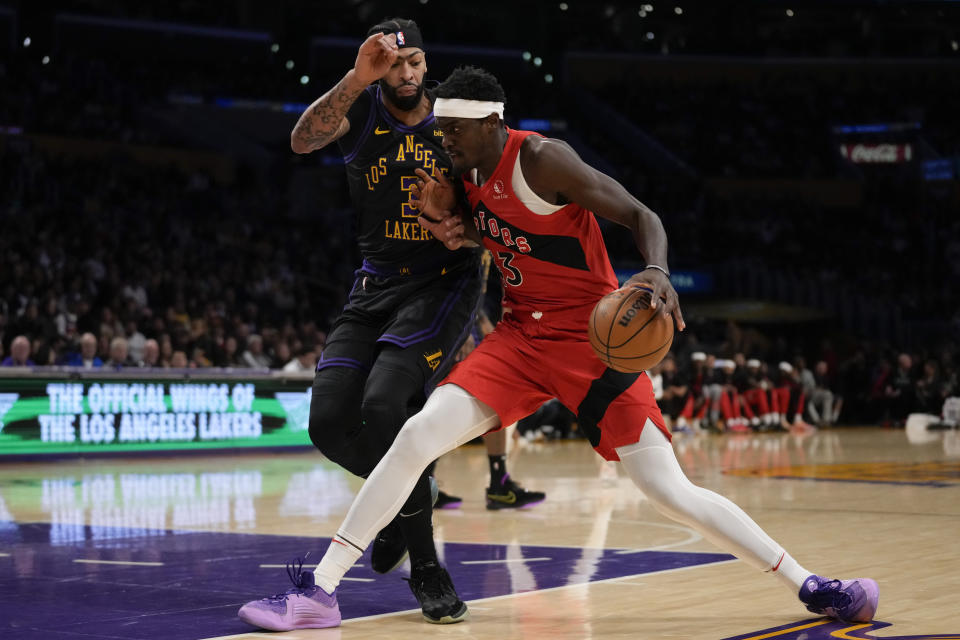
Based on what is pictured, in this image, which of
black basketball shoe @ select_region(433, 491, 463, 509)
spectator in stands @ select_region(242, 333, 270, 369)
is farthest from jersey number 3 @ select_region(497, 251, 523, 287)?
spectator in stands @ select_region(242, 333, 270, 369)

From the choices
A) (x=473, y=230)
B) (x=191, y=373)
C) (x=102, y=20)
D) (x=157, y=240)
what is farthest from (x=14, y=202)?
(x=473, y=230)

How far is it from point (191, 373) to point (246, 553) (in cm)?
814

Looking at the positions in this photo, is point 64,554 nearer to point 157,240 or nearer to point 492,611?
point 492,611

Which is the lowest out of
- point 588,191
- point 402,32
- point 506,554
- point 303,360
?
point 506,554

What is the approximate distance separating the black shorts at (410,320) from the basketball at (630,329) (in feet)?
3.37

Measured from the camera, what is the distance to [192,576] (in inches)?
218

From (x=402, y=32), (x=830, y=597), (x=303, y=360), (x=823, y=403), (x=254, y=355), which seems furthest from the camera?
(x=823, y=403)

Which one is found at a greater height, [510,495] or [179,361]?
[179,361]

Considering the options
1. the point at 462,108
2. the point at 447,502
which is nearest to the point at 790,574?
the point at 462,108

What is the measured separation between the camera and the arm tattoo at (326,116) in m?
4.67

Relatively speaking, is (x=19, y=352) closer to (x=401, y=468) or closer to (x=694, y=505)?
(x=401, y=468)

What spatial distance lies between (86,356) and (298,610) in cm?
1061

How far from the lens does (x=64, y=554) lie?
6.33 meters

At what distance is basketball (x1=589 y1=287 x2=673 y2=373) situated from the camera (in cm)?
392
